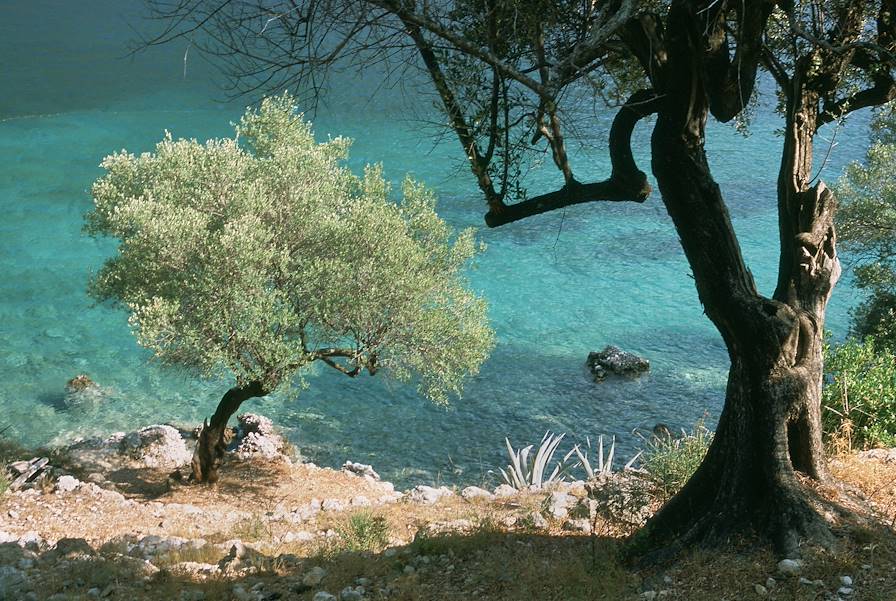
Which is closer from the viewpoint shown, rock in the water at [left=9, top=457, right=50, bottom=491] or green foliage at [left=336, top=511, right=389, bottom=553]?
green foliage at [left=336, top=511, right=389, bottom=553]

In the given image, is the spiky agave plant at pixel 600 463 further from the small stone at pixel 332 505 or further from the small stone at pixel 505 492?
the small stone at pixel 332 505

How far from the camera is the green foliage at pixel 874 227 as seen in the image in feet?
60.6

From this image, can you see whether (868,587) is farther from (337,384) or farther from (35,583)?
(337,384)

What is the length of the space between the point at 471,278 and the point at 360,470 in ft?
41.5

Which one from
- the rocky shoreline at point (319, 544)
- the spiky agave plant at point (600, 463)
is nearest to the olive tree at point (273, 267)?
the rocky shoreline at point (319, 544)

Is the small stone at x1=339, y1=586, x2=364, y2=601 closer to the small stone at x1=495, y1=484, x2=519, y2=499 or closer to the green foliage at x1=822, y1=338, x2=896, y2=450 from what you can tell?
the small stone at x1=495, y1=484, x2=519, y2=499

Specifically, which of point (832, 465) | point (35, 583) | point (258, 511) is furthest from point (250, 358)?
point (832, 465)

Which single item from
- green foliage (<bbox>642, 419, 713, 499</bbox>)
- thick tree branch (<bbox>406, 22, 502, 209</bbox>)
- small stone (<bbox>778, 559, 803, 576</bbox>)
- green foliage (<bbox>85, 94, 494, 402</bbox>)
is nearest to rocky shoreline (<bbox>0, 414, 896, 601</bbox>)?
small stone (<bbox>778, 559, 803, 576</bbox>)

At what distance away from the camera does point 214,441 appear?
16.3 metres

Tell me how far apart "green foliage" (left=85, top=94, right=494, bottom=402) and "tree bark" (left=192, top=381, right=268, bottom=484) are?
41.1 inches

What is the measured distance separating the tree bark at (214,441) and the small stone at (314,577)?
8.23 metres

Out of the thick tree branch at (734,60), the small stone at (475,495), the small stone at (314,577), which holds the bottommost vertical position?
the small stone at (314,577)

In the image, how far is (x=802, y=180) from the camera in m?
8.35

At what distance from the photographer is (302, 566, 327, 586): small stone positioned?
7.63m
